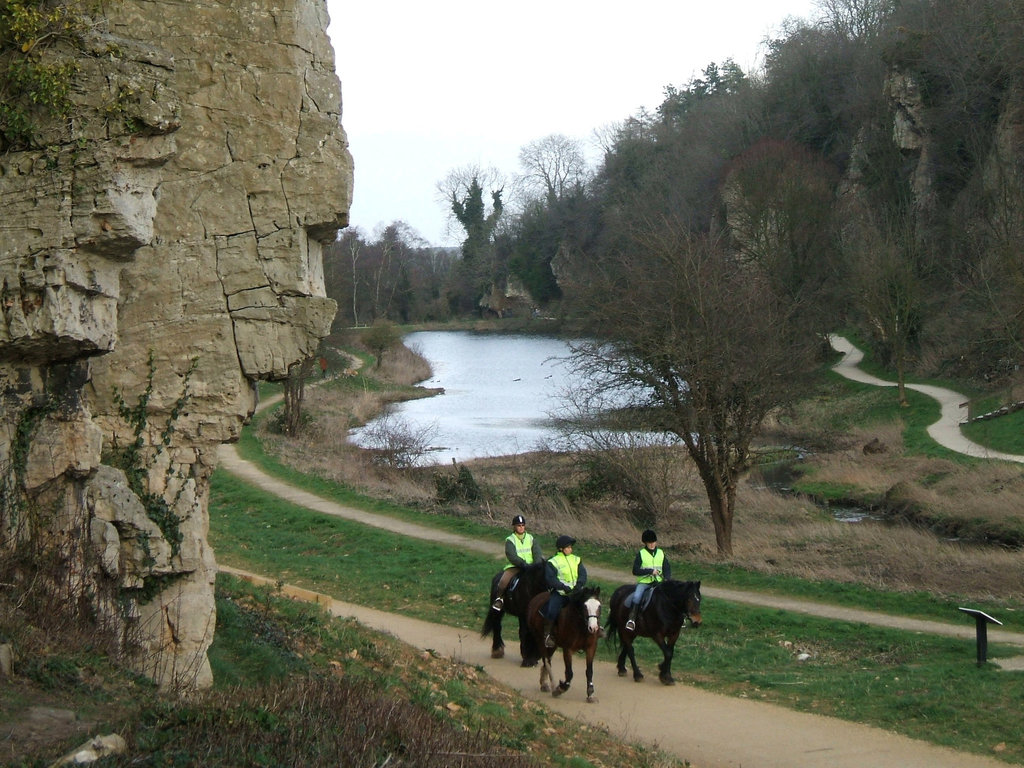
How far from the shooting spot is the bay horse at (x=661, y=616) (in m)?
11.0

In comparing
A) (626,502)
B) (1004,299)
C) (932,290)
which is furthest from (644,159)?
(626,502)

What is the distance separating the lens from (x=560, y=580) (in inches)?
445

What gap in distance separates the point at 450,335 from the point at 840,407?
5511 centimetres

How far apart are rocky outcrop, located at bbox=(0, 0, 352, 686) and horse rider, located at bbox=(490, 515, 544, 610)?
174 inches

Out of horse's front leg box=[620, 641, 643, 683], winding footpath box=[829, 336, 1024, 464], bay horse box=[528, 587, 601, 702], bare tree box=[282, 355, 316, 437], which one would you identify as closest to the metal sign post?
horse's front leg box=[620, 641, 643, 683]

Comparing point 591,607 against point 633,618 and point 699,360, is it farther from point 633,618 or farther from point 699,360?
point 699,360

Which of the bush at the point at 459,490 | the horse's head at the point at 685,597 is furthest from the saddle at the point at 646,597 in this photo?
the bush at the point at 459,490

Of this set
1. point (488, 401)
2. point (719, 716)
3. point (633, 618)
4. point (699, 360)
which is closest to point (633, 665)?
point (633, 618)

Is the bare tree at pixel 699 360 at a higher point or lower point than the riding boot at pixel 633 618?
higher

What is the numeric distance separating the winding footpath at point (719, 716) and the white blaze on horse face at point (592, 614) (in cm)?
85

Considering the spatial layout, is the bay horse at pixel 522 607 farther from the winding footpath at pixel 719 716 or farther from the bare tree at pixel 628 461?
the bare tree at pixel 628 461

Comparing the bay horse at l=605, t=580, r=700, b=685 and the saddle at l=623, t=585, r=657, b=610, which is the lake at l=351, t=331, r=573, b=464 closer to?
the bay horse at l=605, t=580, r=700, b=685

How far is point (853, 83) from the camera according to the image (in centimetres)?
6281

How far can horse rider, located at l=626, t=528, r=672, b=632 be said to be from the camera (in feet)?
37.7
